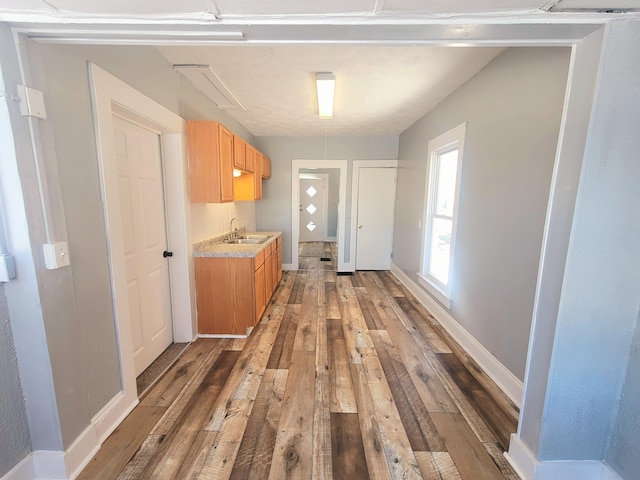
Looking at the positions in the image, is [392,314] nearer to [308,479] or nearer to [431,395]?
[431,395]

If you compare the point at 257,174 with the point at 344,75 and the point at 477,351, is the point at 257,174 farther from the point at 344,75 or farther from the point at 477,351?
the point at 477,351

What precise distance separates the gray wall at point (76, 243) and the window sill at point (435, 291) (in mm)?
2920

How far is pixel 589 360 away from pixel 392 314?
2.09m

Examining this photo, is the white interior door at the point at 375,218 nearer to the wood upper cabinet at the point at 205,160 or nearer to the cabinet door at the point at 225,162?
the cabinet door at the point at 225,162

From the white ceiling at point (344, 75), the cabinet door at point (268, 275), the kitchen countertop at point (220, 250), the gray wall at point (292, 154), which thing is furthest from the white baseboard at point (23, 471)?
the gray wall at point (292, 154)

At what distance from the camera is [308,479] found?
1.29 m

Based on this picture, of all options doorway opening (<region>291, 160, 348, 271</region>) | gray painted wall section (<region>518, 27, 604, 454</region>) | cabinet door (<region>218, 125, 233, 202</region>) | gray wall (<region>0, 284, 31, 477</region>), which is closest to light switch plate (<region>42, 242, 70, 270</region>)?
gray wall (<region>0, 284, 31, 477</region>)

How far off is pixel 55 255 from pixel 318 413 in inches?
67.2

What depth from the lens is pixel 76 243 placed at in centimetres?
134

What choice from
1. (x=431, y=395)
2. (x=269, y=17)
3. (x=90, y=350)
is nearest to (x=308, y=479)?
(x=431, y=395)

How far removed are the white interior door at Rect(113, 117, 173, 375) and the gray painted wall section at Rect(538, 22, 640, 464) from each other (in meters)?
2.60

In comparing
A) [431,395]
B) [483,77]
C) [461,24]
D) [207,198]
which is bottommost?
[431,395]

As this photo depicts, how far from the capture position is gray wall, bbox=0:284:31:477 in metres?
1.15

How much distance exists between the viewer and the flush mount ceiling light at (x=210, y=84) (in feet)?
7.13
